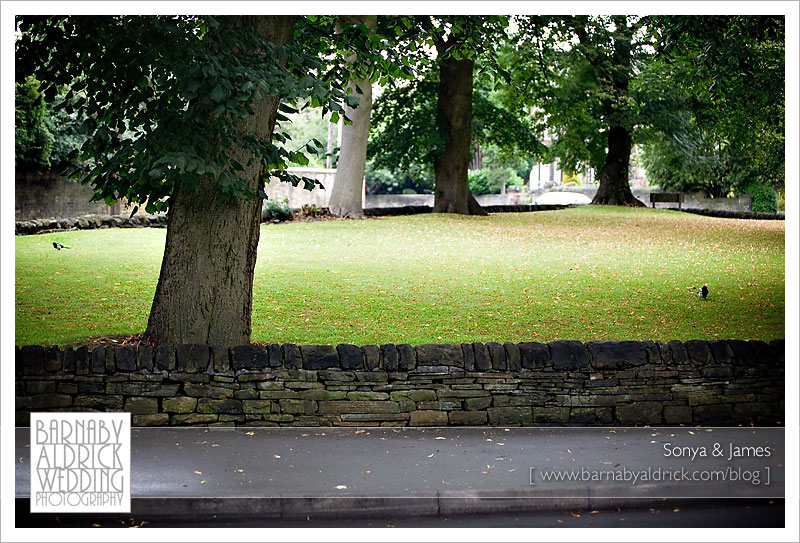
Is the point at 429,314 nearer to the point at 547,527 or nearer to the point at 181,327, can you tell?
the point at 181,327

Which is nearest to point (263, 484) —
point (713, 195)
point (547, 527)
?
point (547, 527)

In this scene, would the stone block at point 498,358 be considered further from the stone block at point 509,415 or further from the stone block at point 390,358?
the stone block at point 390,358

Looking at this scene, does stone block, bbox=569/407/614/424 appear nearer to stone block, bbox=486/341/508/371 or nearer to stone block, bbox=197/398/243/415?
stone block, bbox=486/341/508/371

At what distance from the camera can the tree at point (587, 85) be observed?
25547 mm

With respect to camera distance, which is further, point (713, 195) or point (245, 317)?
point (713, 195)

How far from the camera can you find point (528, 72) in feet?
91.9

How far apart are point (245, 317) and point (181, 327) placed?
2.31ft

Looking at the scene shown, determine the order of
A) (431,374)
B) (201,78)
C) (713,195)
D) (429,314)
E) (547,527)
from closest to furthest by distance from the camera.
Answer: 1. (547,527)
2. (201,78)
3. (431,374)
4. (429,314)
5. (713,195)

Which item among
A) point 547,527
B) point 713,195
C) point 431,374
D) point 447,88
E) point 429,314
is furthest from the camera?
point 713,195

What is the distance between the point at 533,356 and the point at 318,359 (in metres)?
2.12

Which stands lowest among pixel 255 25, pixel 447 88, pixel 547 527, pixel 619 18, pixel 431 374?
pixel 547 527

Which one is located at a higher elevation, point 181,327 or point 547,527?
point 181,327

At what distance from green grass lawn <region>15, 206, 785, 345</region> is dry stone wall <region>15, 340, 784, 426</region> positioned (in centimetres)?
253

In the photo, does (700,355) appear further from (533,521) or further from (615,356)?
(533,521)
